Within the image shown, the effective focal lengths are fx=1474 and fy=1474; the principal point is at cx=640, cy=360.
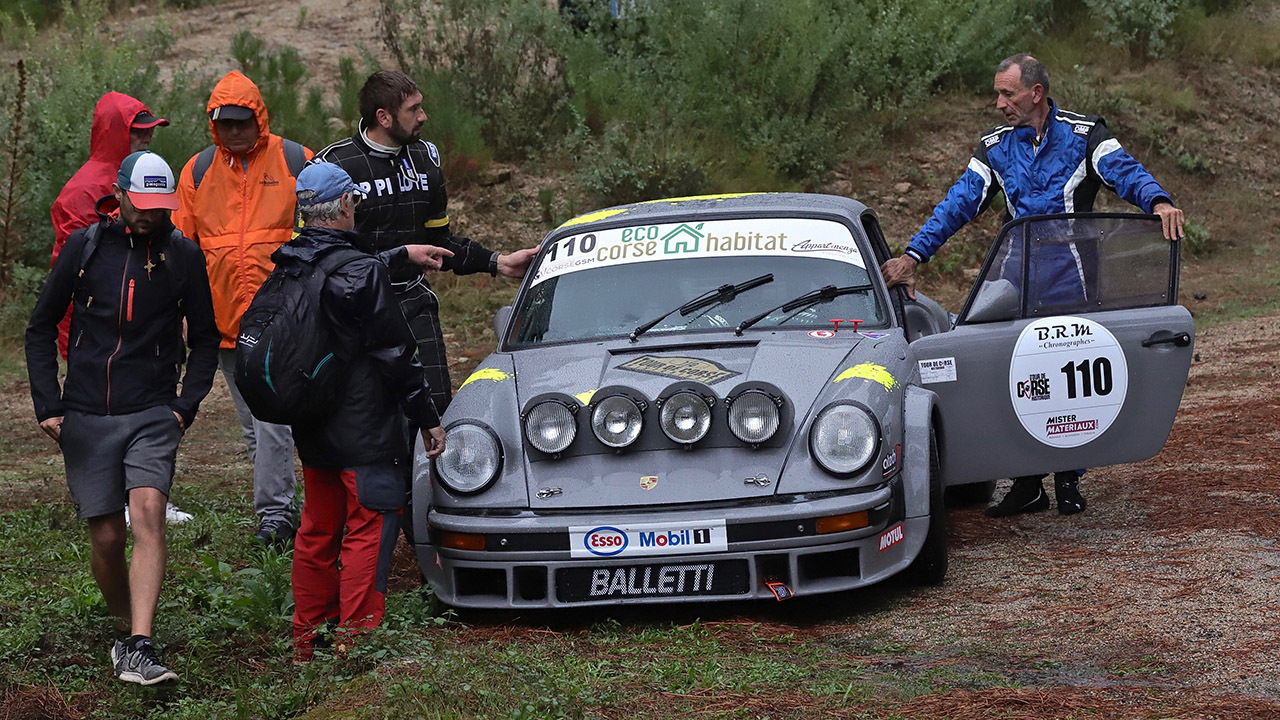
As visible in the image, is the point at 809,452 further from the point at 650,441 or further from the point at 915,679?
the point at 915,679

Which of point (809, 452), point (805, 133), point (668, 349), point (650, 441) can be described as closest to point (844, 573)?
point (809, 452)

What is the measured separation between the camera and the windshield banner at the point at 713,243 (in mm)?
6680

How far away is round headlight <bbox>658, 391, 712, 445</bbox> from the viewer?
18.1ft

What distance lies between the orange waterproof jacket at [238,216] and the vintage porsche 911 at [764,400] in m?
1.13

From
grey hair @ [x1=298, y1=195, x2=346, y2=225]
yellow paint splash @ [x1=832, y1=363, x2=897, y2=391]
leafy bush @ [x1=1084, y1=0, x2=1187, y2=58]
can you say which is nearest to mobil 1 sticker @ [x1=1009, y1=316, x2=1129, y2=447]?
yellow paint splash @ [x1=832, y1=363, x2=897, y2=391]

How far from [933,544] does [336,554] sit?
2279 mm

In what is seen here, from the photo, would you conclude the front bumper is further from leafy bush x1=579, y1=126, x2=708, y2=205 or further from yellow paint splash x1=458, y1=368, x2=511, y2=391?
leafy bush x1=579, y1=126, x2=708, y2=205

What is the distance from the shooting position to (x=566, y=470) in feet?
18.2

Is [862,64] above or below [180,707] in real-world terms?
above

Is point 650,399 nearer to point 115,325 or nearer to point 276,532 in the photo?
point 115,325

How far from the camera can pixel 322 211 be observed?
511cm

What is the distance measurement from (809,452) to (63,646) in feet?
9.28

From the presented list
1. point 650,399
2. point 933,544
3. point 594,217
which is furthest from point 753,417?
point 594,217

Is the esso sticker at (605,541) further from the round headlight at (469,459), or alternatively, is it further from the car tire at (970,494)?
the car tire at (970,494)
